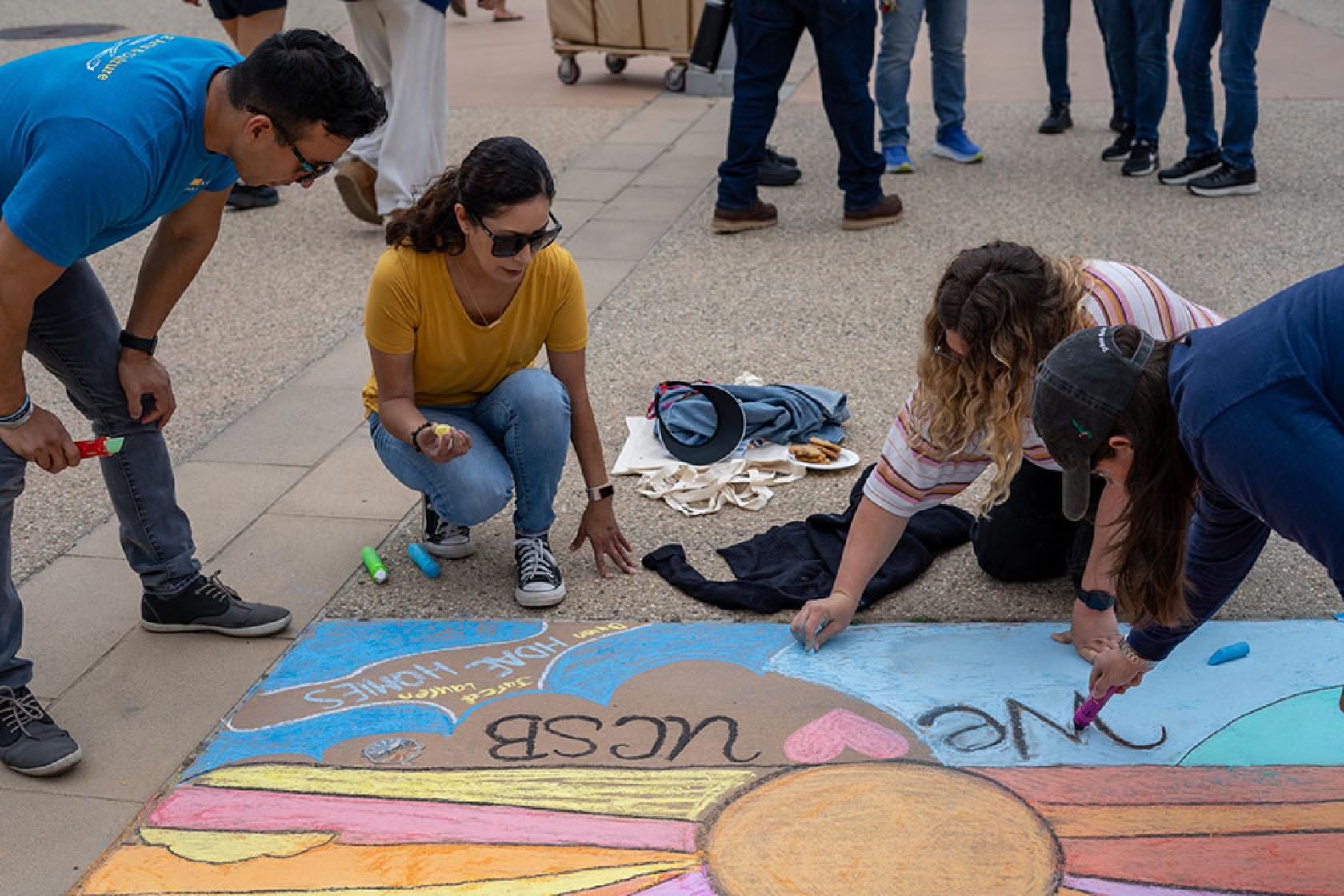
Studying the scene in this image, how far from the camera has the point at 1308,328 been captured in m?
1.60

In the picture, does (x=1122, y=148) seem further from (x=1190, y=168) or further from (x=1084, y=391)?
(x=1084, y=391)

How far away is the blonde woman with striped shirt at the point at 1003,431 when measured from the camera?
235cm

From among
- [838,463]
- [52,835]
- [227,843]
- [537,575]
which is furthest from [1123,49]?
[52,835]

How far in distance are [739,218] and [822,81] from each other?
66 cm

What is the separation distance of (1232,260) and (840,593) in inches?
118

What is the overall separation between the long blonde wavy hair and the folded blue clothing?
3.93 feet

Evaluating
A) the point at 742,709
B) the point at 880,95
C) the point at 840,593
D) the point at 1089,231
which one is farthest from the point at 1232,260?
the point at 742,709

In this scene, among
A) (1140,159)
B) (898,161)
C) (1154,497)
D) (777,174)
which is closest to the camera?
(1154,497)

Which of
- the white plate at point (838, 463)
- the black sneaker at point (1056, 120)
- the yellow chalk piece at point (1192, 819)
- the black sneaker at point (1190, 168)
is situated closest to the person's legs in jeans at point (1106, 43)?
the black sneaker at point (1056, 120)

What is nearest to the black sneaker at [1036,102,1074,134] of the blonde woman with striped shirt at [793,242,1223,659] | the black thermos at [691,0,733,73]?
the black thermos at [691,0,733,73]

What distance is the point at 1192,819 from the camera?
2.18 m

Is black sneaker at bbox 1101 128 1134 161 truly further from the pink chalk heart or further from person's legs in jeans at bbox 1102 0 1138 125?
the pink chalk heart

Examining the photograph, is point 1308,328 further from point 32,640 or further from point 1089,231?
point 1089,231

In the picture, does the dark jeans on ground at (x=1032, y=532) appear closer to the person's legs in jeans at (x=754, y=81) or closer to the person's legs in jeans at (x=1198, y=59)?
the person's legs in jeans at (x=754, y=81)
